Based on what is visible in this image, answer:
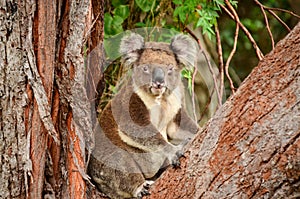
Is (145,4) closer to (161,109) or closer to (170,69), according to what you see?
(170,69)

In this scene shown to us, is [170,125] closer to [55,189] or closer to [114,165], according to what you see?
[114,165]

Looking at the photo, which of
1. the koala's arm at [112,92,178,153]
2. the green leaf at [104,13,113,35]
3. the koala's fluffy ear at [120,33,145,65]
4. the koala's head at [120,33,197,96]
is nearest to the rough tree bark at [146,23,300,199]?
the koala's arm at [112,92,178,153]

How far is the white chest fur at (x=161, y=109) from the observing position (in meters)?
3.38

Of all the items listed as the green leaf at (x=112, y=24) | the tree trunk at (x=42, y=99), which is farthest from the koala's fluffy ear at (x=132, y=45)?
the tree trunk at (x=42, y=99)

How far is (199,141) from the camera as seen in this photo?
2.20 m

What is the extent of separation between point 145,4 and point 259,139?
2.42 meters

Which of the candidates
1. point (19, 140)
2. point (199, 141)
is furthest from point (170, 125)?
point (19, 140)

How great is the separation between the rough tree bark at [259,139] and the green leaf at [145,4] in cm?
211

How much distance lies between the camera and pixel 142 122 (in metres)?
3.35

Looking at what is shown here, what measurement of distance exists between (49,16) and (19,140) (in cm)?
53

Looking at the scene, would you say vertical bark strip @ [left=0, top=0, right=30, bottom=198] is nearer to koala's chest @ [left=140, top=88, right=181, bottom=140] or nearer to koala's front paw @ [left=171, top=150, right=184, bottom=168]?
koala's front paw @ [left=171, top=150, right=184, bottom=168]

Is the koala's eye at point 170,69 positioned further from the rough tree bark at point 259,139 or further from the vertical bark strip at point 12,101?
the vertical bark strip at point 12,101

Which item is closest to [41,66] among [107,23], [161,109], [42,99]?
[42,99]

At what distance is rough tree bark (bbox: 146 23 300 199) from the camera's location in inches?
70.4
